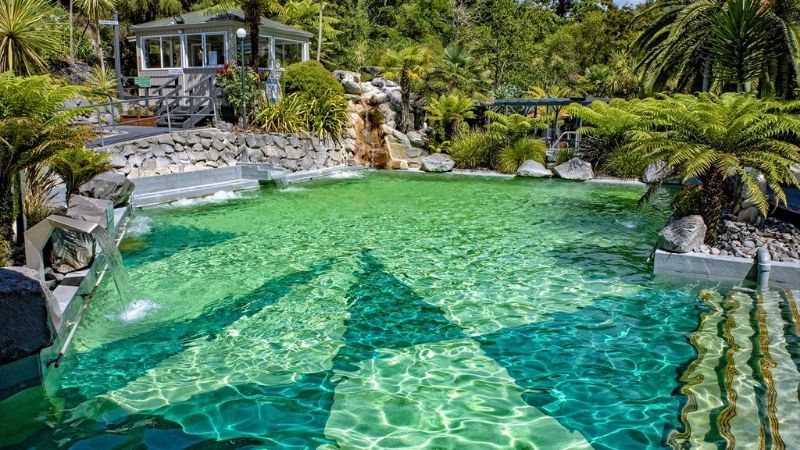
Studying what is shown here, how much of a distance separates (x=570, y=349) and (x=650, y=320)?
1261 millimetres

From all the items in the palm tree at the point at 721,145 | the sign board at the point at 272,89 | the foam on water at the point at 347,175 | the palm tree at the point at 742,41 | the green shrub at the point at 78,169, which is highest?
the palm tree at the point at 742,41

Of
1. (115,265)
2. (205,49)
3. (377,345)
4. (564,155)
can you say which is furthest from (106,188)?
(205,49)

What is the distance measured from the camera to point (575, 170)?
1789 centimetres

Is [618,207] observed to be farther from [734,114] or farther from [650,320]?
[650,320]

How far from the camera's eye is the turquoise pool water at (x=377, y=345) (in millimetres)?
4121

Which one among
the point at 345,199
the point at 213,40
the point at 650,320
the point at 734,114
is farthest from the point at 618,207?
the point at 213,40

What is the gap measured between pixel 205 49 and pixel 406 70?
8017 mm

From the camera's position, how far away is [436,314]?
637 centimetres

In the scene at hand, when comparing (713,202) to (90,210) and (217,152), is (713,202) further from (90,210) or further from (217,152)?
(217,152)

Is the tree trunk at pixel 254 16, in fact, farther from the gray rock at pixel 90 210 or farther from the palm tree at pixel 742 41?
the palm tree at pixel 742 41

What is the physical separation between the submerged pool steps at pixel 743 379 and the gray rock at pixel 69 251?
6212 millimetres

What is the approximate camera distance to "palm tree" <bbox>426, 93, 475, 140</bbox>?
68.9 feet

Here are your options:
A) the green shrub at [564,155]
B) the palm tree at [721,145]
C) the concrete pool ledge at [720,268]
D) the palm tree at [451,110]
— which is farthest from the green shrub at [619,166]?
the concrete pool ledge at [720,268]

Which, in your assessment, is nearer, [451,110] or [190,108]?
[190,108]
